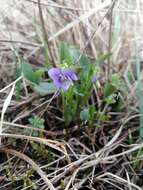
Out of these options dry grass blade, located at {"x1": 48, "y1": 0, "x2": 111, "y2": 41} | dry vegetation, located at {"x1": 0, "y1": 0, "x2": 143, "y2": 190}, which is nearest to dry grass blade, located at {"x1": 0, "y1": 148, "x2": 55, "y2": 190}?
dry vegetation, located at {"x1": 0, "y1": 0, "x2": 143, "y2": 190}

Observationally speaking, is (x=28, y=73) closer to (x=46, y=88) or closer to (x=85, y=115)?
(x=46, y=88)

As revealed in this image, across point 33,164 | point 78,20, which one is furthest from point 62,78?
point 78,20

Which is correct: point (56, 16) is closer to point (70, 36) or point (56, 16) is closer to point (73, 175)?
point (70, 36)

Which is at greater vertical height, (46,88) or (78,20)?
(78,20)

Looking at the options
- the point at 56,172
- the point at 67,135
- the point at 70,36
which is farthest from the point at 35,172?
the point at 70,36

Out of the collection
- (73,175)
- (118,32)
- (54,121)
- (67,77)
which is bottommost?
(73,175)

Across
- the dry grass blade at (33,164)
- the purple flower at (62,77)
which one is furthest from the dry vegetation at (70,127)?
the purple flower at (62,77)
